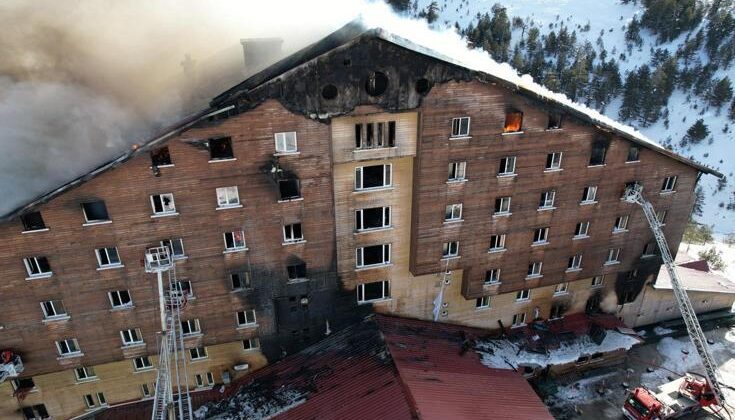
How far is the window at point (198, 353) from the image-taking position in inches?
1134

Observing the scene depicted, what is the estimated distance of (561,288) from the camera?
114ft

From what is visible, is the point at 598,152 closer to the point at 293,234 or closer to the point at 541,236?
the point at 541,236

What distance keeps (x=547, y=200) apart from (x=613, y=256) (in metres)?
8.30

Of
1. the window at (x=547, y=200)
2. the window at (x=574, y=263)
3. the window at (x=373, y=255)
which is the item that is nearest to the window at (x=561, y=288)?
the window at (x=574, y=263)

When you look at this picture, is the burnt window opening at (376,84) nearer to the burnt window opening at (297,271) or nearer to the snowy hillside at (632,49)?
the burnt window opening at (297,271)

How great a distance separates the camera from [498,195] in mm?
28703

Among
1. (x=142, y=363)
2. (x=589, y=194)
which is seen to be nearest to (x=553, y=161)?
(x=589, y=194)

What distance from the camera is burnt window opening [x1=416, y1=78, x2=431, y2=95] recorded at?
79.8 feet

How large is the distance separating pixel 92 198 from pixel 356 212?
43.9ft

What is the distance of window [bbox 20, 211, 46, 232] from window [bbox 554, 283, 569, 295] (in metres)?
31.9

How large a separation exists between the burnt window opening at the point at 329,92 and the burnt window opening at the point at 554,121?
41.8 feet

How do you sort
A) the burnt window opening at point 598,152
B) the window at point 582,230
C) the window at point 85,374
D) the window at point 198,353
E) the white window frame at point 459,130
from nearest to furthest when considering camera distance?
the white window frame at point 459,130 → the window at point 85,374 → the window at point 198,353 → the burnt window opening at point 598,152 → the window at point 582,230

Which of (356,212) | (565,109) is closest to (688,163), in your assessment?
(565,109)

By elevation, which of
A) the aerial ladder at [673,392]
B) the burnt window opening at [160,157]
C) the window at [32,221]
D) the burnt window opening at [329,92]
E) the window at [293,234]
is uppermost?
the burnt window opening at [329,92]
